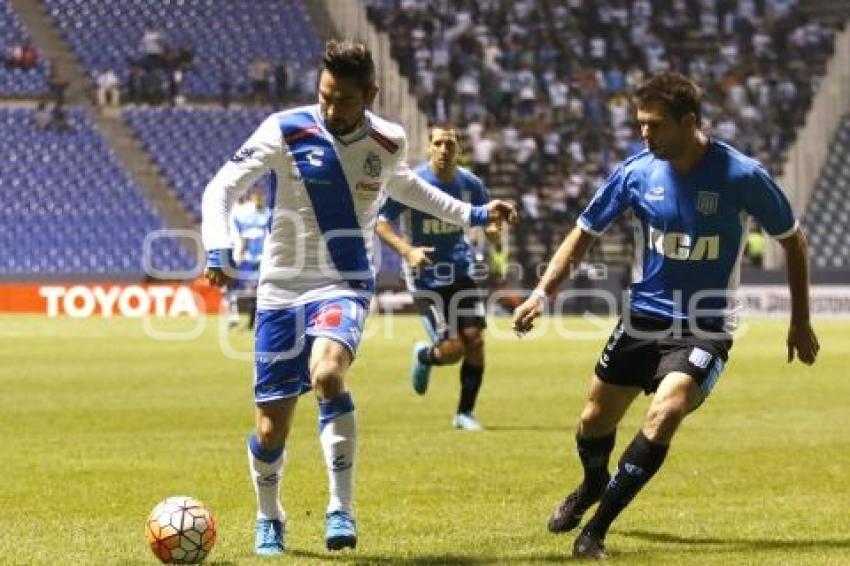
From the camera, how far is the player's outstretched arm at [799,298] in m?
8.63

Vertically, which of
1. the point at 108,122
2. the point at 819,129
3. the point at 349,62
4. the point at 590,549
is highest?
the point at 349,62

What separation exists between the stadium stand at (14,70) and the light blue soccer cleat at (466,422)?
29.2 m

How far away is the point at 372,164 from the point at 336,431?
132cm

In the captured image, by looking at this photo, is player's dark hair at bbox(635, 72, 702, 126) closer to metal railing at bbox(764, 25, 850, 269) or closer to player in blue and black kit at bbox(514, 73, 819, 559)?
player in blue and black kit at bbox(514, 73, 819, 559)

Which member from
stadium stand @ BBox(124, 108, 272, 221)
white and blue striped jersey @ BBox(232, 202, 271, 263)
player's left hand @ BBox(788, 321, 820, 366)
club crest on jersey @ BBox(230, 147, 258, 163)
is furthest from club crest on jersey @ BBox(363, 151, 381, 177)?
stadium stand @ BBox(124, 108, 272, 221)

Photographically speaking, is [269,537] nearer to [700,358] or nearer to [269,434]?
[269,434]

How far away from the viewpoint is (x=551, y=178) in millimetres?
43562

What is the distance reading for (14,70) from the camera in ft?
140

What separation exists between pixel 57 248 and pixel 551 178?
12.0 meters

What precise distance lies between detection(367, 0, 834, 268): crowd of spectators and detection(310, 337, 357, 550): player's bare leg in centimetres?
3387

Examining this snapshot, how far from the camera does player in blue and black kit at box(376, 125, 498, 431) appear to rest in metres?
15.6

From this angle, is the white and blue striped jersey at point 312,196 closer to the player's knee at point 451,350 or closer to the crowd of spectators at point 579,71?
the player's knee at point 451,350

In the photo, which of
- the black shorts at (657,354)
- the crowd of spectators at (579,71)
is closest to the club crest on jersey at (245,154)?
the black shorts at (657,354)

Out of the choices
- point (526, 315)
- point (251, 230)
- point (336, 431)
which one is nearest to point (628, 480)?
point (526, 315)
